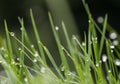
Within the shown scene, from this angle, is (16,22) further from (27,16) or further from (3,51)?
(3,51)

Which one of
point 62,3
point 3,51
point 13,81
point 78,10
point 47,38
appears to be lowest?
point 13,81

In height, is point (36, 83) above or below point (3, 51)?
below

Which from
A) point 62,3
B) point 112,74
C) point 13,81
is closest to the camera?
point 13,81

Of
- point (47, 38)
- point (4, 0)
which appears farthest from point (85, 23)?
point (4, 0)

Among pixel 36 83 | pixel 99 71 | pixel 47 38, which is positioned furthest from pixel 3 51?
pixel 47 38

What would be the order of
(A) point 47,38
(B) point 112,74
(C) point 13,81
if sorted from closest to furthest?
(C) point 13,81, (B) point 112,74, (A) point 47,38

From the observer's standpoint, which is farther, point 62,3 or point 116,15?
point 116,15

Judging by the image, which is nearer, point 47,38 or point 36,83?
point 36,83

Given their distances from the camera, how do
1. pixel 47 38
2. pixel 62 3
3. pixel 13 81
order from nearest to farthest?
1. pixel 13 81
2. pixel 62 3
3. pixel 47 38

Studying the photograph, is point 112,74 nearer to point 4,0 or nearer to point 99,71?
point 99,71
